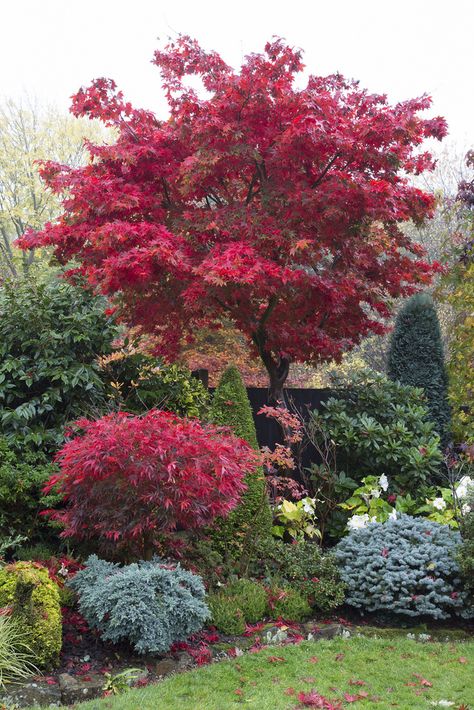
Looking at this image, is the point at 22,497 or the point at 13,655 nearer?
the point at 13,655

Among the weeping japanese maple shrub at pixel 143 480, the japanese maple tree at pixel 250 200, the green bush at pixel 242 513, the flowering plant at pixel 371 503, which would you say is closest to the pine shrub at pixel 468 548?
A: the flowering plant at pixel 371 503

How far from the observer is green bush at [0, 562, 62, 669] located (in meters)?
4.56

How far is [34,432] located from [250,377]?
9.08 meters

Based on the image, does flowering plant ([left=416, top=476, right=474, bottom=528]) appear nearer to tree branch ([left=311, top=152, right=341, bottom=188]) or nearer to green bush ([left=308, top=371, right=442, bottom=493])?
green bush ([left=308, top=371, right=442, bottom=493])

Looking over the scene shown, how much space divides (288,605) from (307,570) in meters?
0.49

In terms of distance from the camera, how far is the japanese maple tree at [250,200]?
6.79 metres

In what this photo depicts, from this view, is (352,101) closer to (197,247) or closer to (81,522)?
(197,247)

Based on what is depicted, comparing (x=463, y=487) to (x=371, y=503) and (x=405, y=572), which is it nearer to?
(x=371, y=503)

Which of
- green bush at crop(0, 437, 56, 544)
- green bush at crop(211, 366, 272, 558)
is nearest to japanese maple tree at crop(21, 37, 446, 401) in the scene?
green bush at crop(211, 366, 272, 558)

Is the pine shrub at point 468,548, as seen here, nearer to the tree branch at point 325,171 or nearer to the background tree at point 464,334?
the background tree at point 464,334

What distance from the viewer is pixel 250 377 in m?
15.6

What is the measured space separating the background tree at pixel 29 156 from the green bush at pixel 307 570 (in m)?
14.7

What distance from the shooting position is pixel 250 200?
7758 mm

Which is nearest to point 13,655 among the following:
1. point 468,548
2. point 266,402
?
point 468,548
